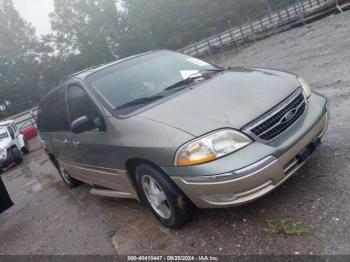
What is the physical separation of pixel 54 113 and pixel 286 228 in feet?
12.9

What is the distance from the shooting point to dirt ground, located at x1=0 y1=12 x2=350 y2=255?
328cm

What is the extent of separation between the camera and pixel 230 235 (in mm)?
3570

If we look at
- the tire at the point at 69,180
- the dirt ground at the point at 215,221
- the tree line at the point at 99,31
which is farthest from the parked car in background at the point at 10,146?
the tree line at the point at 99,31

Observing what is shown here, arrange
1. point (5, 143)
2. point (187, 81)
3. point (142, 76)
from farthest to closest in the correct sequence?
point (5, 143), point (142, 76), point (187, 81)

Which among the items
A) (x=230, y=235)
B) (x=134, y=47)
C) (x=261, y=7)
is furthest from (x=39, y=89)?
(x=230, y=235)

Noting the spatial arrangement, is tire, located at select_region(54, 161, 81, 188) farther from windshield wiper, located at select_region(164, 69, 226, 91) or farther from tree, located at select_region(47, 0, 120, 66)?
tree, located at select_region(47, 0, 120, 66)

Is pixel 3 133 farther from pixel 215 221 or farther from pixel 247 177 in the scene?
pixel 247 177

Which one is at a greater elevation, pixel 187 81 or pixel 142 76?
pixel 142 76

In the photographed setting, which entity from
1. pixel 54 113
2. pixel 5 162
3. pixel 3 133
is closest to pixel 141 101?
pixel 54 113

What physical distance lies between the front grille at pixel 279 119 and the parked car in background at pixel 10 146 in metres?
10.9

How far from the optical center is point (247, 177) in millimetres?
3160

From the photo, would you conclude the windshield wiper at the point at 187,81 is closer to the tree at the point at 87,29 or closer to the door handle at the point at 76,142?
the door handle at the point at 76,142

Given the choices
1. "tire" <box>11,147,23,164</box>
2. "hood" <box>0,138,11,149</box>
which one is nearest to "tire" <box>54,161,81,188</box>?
Answer: "tire" <box>11,147,23,164</box>

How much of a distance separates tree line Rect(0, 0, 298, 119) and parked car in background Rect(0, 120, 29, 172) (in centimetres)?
3774
